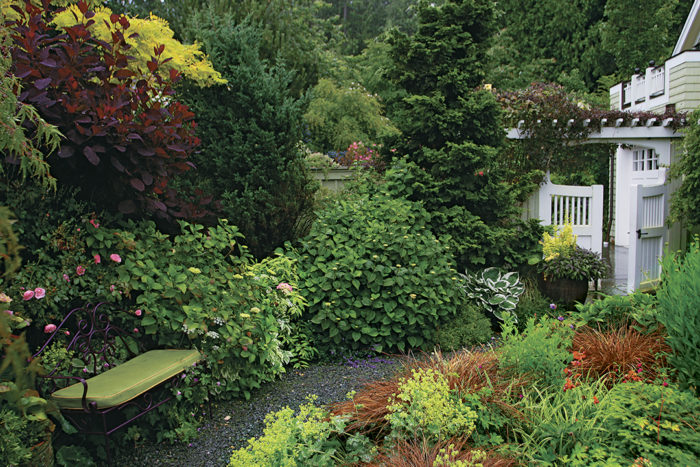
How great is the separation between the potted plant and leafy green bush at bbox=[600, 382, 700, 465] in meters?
3.44

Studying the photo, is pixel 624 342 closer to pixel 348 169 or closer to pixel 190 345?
pixel 190 345

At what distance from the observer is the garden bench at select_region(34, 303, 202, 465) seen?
2381 mm

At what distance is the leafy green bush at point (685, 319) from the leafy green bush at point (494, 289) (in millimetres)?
2341

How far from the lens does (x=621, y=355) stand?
300cm

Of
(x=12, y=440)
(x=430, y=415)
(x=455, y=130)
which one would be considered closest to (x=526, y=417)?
(x=430, y=415)

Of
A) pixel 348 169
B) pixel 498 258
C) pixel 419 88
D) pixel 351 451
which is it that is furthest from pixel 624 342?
pixel 348 169

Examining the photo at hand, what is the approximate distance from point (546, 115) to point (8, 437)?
766 centimetres

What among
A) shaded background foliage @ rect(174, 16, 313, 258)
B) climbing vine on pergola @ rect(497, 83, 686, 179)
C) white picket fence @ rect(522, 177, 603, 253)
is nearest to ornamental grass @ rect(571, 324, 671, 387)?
shaded background foliage @ rect(174, 16, 313, 258)

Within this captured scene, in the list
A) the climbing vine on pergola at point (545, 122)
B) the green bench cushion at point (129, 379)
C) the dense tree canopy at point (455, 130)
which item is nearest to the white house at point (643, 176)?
the climbing vine on pergola at point (545, 122)

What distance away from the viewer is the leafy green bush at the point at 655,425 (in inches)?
81.5

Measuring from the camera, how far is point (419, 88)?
20.2 ft

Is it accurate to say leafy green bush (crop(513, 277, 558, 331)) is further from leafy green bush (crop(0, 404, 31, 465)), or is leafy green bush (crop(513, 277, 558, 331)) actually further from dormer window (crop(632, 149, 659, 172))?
dormer window (crop(632, 149, 659, 172))

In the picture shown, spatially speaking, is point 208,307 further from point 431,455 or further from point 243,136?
point 243,136

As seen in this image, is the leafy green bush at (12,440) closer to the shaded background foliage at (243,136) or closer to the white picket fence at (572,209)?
the shaded background foliage at (243,136)
